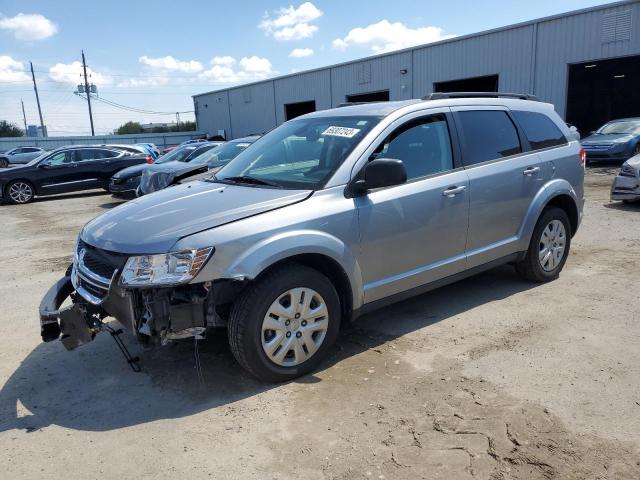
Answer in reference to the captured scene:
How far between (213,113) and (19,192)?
1363 inches

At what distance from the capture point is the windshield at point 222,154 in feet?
33.5

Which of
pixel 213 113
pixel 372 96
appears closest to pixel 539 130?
pixel 372 96

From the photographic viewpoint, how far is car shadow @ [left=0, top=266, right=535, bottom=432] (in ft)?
10.8

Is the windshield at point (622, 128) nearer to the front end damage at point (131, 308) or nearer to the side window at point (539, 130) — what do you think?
the side window at point (539, 130)

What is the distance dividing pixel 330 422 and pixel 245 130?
4124cm

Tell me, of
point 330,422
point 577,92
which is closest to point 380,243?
point 330,422

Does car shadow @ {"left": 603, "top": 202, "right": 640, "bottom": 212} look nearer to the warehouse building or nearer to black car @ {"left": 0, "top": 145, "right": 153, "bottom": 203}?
the warehouse building

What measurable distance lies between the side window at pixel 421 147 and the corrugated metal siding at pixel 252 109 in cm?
3467

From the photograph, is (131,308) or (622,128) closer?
(131,308)

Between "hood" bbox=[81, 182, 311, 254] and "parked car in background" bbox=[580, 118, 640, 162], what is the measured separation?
15667mm

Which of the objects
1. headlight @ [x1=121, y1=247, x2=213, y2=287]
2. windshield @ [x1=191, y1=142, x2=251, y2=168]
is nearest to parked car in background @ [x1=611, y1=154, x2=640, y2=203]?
windshield @ [x1=191, y1=142, x2=251, y2=168]

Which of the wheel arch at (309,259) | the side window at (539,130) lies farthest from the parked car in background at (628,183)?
the wheel arch at (309,259)

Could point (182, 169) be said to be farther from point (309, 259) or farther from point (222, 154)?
point (309, 259)

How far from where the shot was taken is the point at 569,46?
20.8 metres
